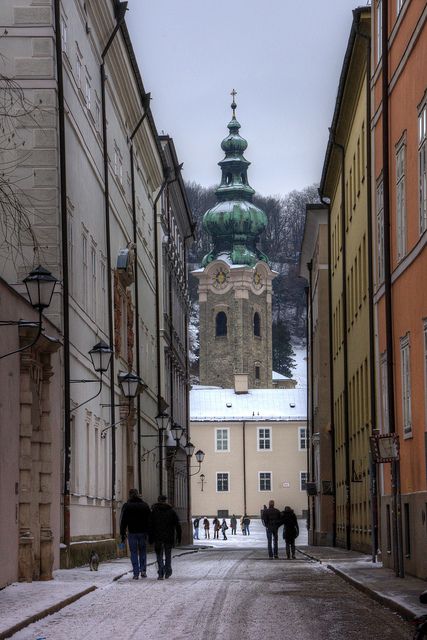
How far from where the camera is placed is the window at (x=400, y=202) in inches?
981

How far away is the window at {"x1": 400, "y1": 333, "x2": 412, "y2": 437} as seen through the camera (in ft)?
79.6

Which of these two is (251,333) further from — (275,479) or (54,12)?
(54,12)

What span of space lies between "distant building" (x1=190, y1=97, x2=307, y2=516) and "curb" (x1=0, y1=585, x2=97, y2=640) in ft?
326

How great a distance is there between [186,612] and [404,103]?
34.1 ft

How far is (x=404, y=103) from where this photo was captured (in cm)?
2462

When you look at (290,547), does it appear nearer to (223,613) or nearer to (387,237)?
(387,237)

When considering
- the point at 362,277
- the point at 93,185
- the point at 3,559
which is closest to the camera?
the point at 3,559

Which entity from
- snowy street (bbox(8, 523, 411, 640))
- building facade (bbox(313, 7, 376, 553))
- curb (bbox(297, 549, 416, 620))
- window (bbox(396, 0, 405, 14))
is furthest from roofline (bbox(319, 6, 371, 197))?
snowy street (bbox(8, 523, 411, 640))

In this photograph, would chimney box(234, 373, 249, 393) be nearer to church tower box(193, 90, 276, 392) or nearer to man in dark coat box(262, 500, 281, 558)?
church tower box(193, 90, 276, 392)

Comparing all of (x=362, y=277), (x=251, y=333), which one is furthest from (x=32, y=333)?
(x=251, y=333)

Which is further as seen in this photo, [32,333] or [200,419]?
[200,419]

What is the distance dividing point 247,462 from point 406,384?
98.6 meters

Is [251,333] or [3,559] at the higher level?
[251,333]

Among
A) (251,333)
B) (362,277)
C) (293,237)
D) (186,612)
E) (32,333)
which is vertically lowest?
(186,612)
